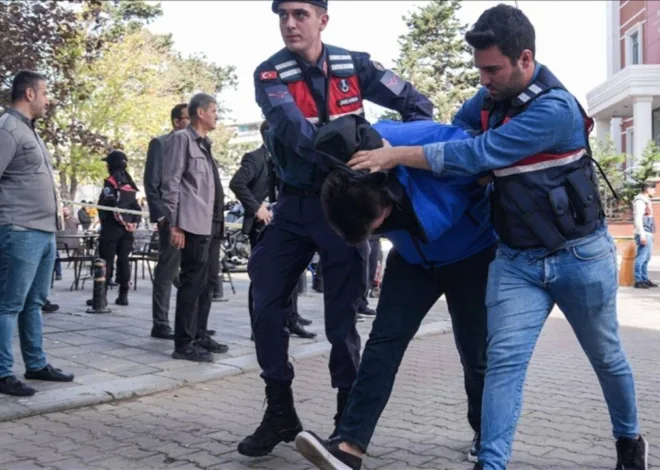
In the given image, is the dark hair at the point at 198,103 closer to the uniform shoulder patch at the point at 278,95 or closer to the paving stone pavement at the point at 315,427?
the paving stone pavement at the point at 315,427

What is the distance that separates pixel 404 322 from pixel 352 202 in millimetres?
686

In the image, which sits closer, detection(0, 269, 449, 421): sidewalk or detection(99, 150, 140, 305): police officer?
detection(0, 269, 449, 421): sidewalk

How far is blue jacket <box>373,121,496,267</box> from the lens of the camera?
3.27 metres

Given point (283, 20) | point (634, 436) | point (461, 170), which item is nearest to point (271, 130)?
point (283, 20)

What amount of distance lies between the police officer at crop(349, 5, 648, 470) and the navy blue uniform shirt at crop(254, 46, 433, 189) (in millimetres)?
529

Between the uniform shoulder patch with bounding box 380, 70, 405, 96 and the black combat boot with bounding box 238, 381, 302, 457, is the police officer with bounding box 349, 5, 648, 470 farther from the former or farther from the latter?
the black combat boot with bounding box 238, 381, 302, 457

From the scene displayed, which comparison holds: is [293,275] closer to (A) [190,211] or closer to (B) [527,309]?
(B) [527,309]

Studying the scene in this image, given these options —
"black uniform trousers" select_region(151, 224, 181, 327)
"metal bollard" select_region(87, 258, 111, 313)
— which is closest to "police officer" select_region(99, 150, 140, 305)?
"metal bollard" select_region(87, 258, 111, 313)

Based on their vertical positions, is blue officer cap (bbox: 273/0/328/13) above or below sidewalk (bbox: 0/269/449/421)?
above

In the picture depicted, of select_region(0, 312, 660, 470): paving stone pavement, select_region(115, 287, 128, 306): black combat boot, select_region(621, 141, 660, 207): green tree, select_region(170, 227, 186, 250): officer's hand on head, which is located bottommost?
select_region(0, 312, 660, 470): paving stone pavement

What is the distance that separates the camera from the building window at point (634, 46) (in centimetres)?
3984

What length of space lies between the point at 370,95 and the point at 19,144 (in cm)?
268

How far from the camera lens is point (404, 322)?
356cm

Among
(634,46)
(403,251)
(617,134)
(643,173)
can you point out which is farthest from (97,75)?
(403,251)
